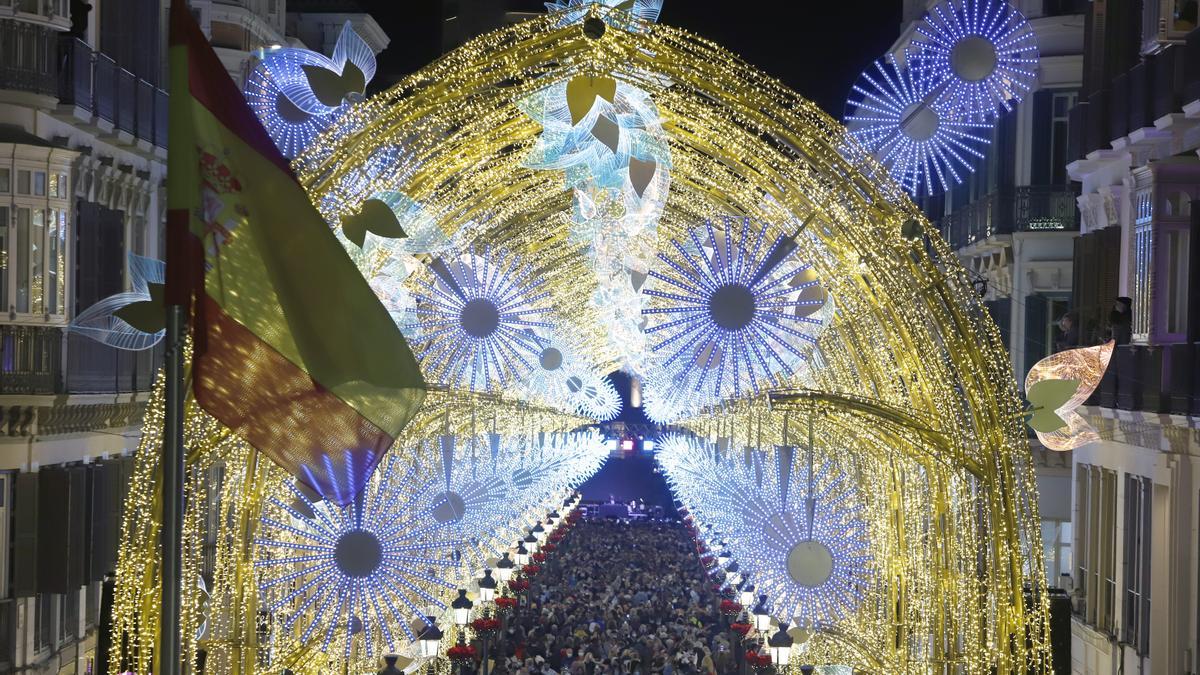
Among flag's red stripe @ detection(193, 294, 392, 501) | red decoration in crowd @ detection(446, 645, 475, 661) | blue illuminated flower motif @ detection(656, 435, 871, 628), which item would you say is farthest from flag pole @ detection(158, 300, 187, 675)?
red decoration in crowd @ detection(446, 645, 475, 661)

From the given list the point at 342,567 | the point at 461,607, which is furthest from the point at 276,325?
the point at 461,607

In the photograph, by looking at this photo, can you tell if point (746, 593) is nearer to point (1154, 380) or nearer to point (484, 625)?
point (484, 625)

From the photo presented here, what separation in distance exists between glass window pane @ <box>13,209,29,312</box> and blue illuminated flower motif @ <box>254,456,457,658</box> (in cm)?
599

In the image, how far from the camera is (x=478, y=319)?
19.0 m

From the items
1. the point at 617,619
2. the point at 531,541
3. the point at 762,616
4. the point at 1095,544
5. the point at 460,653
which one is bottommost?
the point at 617,619

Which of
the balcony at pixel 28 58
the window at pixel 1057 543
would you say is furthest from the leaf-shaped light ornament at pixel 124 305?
the window at pixel 1057 543

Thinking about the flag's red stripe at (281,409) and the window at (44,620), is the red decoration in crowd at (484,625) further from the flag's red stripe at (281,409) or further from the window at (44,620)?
the flag's red stripe at (281,409)

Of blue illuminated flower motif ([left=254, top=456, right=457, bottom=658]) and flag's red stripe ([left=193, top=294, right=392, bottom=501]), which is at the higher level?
flag's red stripe ([left=193, top=294, right=392, bottom=501])

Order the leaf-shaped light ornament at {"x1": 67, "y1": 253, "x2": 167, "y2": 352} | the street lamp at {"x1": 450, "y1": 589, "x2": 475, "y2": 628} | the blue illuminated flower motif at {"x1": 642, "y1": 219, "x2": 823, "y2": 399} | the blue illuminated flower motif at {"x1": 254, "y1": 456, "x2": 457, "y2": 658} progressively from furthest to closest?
1. the street lamp at {"x1": 450, "y1": 589, "x2": 475, "y2": 628}
2. the blue illuminated flower motif at {"x1": 254, "y1": 456, "x2": 457, "y2": 658}
3. the blue illuminated flower motif at {"x1": 642, "y1": 219, "x2": 823, "y2": 399}
4. the leaf-shaped light ornament at {"x1": 67, "y1": 253, "x2": 167, "y2": 352}

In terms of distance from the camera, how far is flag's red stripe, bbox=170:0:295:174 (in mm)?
8102

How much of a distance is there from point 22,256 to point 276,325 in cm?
1430

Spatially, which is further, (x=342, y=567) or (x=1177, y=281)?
(x=1177, y=281)

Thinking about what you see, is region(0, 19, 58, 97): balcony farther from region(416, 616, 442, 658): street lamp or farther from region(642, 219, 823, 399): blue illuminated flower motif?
region(642, 219, 823, 399): blue illuminated flower motif

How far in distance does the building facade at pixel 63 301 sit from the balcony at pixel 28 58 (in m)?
0.02
